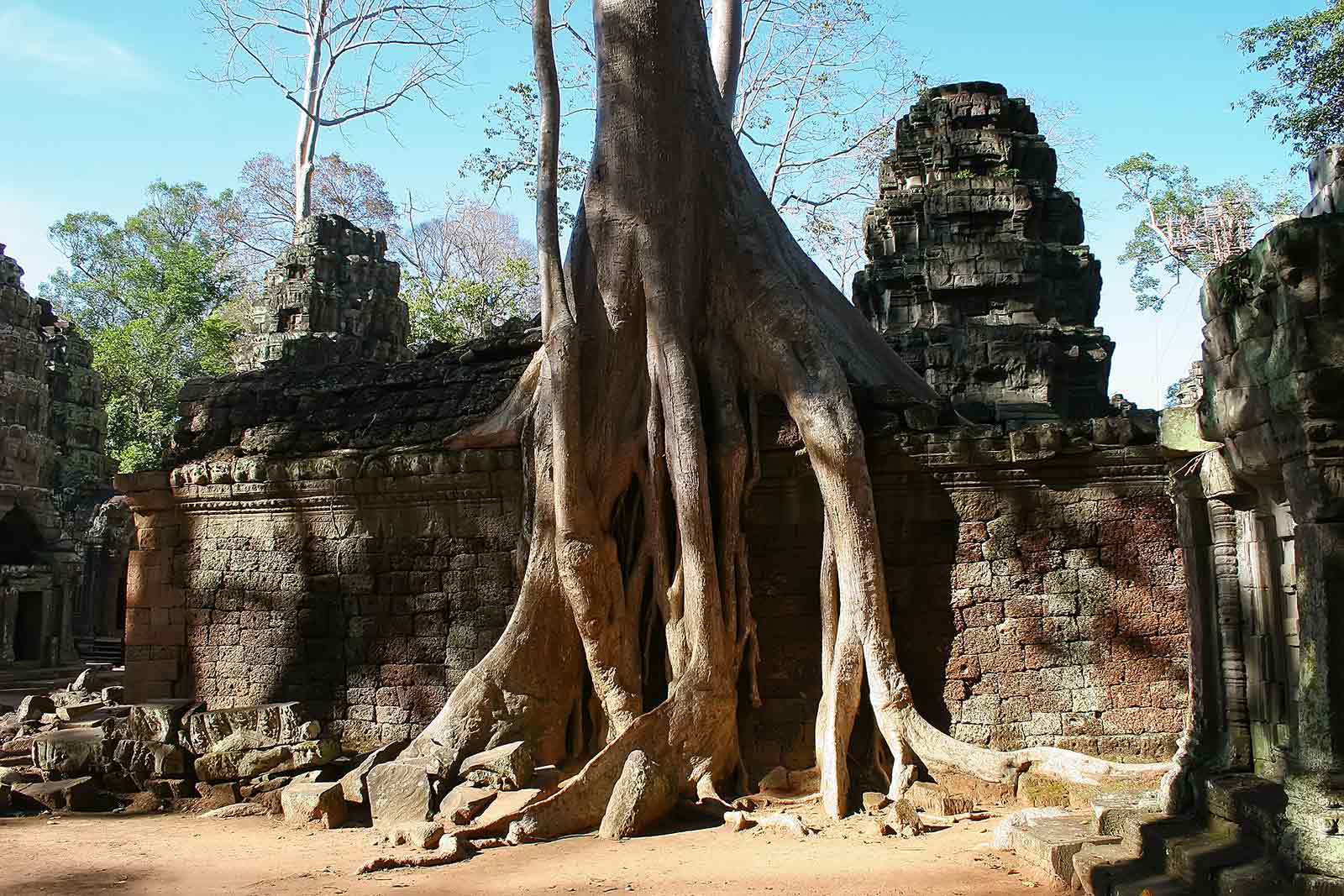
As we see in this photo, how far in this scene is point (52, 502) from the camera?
18875 mm

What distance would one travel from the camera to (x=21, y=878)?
5027mm

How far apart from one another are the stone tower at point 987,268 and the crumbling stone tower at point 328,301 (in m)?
7.01

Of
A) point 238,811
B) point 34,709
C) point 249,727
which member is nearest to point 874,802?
point 238,811

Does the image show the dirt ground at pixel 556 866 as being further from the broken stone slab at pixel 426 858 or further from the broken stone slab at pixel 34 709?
the broken stone slab at pixel 34 709

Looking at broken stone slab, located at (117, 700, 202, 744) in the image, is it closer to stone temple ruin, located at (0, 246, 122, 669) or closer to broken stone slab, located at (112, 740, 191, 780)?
broken stone slab, located at (112, 740, 191, 780)

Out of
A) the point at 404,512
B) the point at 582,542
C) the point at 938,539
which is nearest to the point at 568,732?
the point at 582,542

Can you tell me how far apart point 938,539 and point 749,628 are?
44.2 inches

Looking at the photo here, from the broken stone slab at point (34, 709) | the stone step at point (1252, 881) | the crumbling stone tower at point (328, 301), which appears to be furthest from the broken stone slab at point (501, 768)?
the crumbling stone tower at point (328, 301)

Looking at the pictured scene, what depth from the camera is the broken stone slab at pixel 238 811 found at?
6.29 m

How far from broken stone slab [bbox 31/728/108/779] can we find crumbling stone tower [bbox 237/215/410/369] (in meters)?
8.25

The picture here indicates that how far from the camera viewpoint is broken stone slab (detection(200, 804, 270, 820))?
629 centimetres

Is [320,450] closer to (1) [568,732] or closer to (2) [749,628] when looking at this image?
(1) [568,732]

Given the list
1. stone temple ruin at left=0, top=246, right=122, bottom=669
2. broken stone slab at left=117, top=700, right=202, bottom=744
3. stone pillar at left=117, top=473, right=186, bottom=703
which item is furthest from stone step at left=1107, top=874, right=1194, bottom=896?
stone temple ruin at left=0, top=246, right=122, bottom=669

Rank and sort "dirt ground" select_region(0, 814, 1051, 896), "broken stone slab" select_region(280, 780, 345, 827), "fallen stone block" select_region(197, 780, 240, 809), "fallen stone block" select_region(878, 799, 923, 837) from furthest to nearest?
1. "fallen stone block" select_region(197, 780, 240, 809)
2. "broken stone slab" select_region(280, 780, 345, 827)
3. "fallen stone block" select_region(878, 799, 923, 837)
4. "dirt ground" select_region(0, 814, 1051, 896)
